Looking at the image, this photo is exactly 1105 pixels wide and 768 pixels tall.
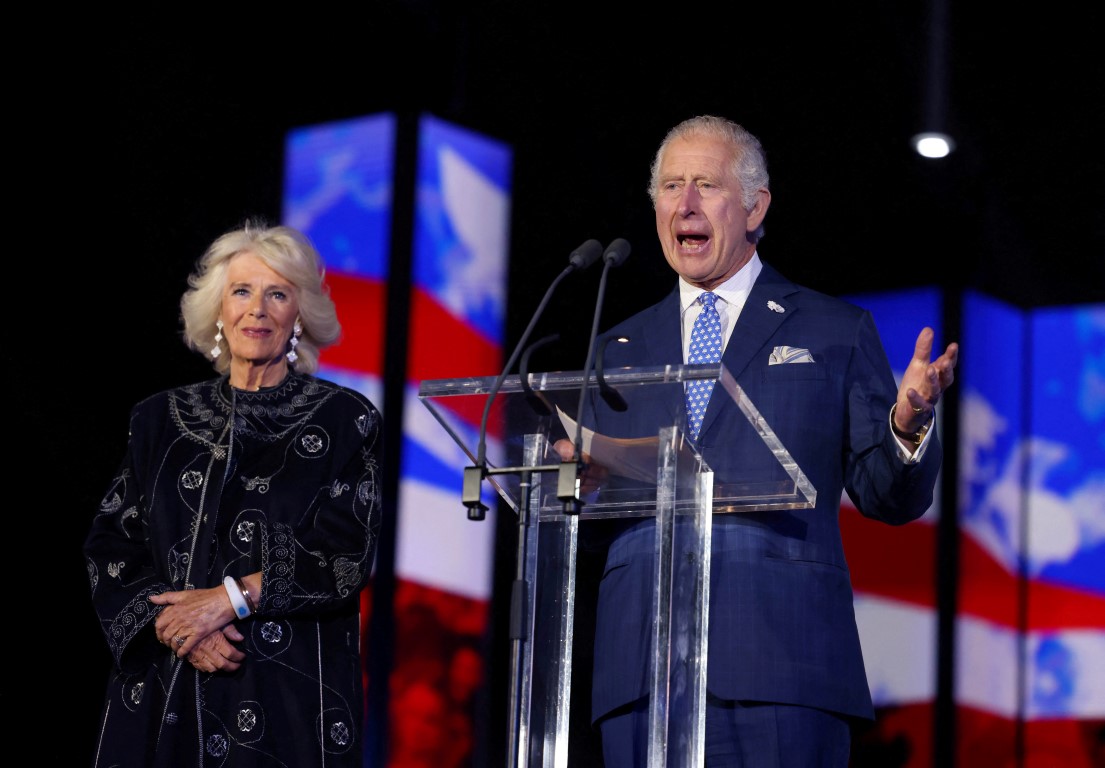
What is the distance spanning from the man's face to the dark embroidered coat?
2.68 feet

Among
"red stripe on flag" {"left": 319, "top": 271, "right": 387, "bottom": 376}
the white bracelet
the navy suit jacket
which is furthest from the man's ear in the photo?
"red stripe on flag" {"left": 319, "top": 271, "right": 387, "bottom": 376}

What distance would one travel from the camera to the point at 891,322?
4.90m

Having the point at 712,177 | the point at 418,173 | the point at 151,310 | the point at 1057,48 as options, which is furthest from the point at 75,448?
the point at 1057,48

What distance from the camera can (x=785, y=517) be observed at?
263 centimetres

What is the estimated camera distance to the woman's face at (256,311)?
344cm

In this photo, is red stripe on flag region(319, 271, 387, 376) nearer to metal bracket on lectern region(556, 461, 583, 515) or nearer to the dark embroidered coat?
the dark embroidered coat

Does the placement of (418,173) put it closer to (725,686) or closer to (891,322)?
(891,322)

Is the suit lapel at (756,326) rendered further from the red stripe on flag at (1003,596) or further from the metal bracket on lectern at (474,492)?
the red stripe on flag at (1003,596)

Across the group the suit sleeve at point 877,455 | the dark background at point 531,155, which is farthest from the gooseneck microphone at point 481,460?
Result: the dark background at point 531,155

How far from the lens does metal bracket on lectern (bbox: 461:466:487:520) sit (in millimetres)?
2244

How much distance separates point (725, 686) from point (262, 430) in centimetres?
126

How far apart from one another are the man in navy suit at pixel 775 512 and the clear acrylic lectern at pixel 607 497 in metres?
0.03

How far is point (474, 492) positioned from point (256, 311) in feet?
4.42

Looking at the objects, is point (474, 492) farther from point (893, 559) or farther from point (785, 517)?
point (893, 559)
